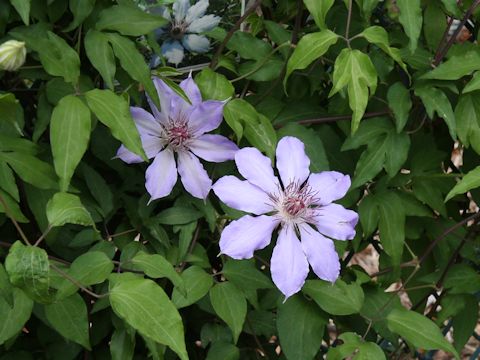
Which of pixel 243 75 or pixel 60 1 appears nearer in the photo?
pixel 60 1

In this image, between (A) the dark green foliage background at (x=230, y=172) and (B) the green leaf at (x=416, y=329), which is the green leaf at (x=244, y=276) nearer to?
(A) the dark green foliage background at (x=230, y=172)

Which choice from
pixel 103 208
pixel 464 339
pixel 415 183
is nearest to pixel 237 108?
pixel 103 208

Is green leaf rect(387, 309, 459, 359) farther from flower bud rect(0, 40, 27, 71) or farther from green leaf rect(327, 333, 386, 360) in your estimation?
flower bud rect(0, 40, 27, 71)

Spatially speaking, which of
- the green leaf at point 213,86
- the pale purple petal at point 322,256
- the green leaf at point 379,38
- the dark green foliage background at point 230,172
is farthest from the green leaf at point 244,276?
the green leaf at point 379,38

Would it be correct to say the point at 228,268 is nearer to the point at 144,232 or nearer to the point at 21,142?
the point at 144,232

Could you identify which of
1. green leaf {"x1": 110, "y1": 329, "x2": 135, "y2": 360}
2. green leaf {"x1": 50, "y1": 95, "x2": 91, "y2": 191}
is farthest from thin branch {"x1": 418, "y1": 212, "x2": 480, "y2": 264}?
green leaf {"x1": 50, "y1": 95, "x2": 91, "y2": 191}

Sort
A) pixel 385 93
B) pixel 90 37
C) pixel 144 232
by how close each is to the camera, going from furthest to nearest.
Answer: pixel 385 93 < pixel 144 232 < pixel 90 37

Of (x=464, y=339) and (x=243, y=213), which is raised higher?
(x=243, y=213)

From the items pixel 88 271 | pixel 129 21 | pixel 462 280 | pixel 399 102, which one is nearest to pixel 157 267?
pixel 88 271
